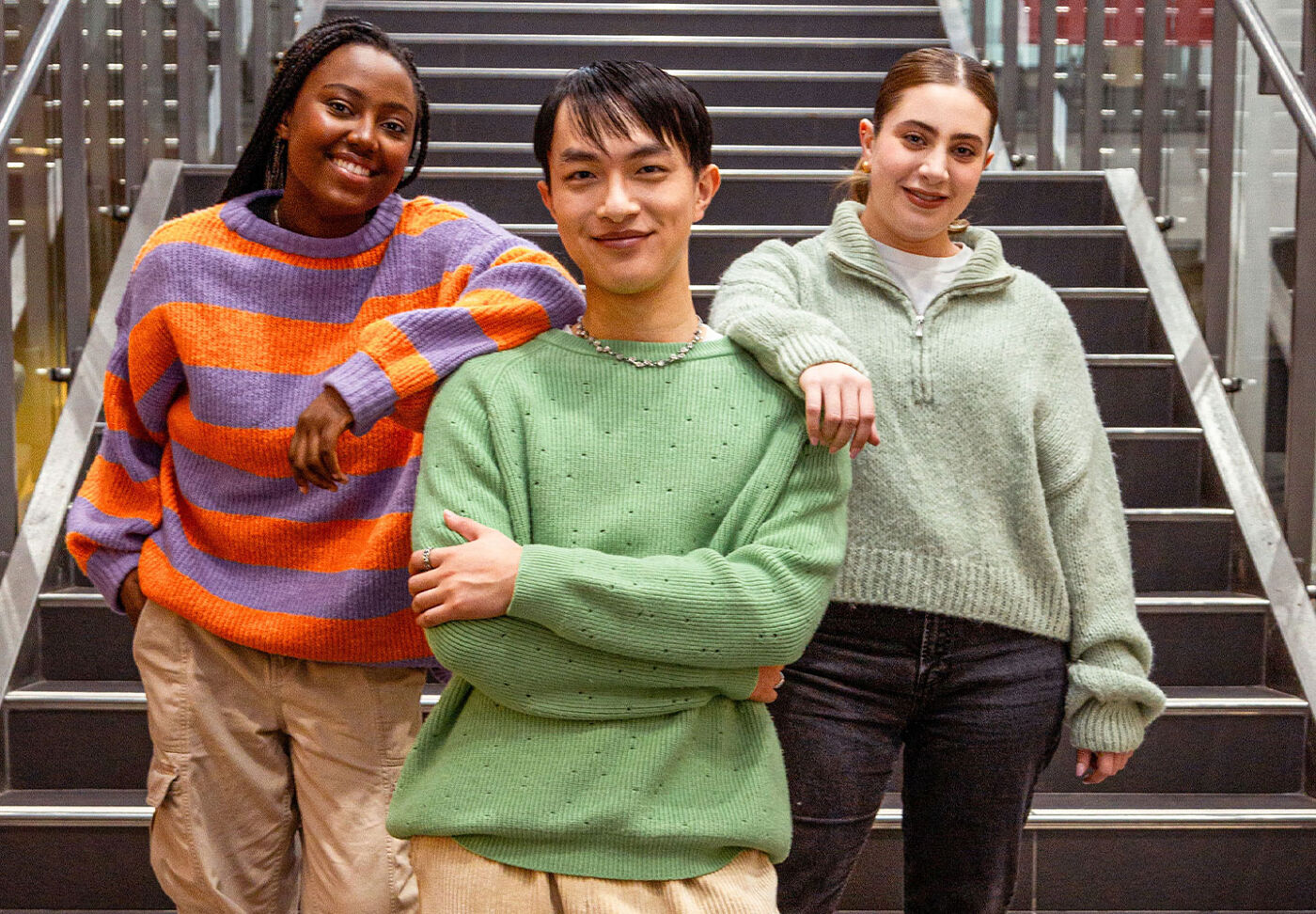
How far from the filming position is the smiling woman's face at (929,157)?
1.51m

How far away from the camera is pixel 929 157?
150 cm

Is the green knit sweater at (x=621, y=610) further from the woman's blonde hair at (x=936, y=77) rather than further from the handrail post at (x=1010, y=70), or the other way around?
the handrail post at (x=1010, y=70)

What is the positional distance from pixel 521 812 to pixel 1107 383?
7.93 feet

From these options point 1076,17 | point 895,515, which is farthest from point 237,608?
point 1076,17

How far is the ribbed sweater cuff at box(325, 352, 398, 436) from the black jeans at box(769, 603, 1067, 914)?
546 mm

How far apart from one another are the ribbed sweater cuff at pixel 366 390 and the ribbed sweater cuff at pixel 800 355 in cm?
36

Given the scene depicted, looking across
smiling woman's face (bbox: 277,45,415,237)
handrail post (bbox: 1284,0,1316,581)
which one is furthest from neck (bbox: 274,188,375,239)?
handrail post (bbox: 1284,0,1316,581)

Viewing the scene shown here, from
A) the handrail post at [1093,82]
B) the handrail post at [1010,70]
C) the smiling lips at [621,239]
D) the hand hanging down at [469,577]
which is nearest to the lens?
the hand hanging down at [469,577]

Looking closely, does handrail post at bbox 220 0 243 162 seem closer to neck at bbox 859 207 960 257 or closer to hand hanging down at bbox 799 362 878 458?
neck at bbox 859 207 960 257

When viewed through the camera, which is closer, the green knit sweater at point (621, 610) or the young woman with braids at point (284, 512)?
the green knit sweater at point (621, 610)

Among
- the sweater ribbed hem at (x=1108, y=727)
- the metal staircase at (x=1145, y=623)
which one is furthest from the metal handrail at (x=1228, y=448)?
the sweater ribbed hem at (x=1108, y=727)

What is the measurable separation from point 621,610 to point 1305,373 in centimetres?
219

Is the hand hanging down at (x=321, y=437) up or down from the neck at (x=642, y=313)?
down

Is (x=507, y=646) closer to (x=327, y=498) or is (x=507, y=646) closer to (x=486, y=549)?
(x=486, y=549)
